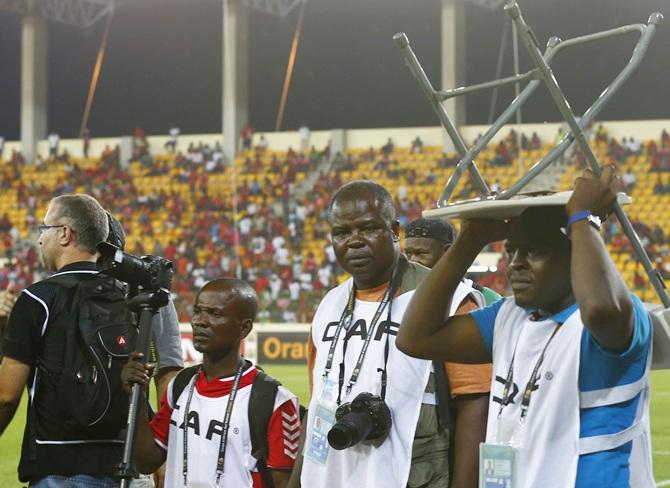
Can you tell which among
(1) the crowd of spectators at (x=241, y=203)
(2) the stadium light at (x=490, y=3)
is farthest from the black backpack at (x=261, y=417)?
Result: (2) the stadium light at (x=490, y=3)

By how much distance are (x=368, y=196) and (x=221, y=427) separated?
0.90m

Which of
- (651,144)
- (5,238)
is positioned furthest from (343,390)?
(5,238)

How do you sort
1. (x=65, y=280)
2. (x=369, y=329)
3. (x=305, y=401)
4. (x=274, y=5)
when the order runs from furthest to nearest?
1. (x=274, y=5)
2. (x=305, y=401)
3. (x=65, y=280)
4. (x=369, y=329)

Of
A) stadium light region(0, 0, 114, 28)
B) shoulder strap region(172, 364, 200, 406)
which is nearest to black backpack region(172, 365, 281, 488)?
shoulder strap region(172, 364, 200, 406)

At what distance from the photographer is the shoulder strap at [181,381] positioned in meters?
3.78

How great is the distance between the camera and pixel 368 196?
3.31m

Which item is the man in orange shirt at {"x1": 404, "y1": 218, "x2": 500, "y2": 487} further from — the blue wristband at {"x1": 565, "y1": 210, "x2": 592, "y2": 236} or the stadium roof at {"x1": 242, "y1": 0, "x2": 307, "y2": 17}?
the stadium roof at {"x1": 242, "y1": 0, "x2": 307, "y2": 17}

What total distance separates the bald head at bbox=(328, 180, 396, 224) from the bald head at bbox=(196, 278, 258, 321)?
69 centimetres

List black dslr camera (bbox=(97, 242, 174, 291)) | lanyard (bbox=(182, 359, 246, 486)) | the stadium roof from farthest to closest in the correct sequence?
the stadium roof < lanyard (bbox=(182, 359, 246, 486)) < black dslr camera (bbox=(97, 242, 174, 291))

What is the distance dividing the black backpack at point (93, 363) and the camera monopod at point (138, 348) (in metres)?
0.20

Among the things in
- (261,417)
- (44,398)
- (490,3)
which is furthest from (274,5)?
(261,417)

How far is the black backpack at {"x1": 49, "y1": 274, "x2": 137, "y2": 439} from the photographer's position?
3635mm

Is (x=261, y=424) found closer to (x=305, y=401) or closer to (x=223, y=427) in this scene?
(x=223, y=427)

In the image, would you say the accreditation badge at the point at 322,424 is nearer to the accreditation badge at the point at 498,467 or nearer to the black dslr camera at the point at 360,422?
the black dslr camera at the point at 360,422
